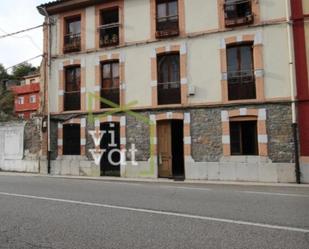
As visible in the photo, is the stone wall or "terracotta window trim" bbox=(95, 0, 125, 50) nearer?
"terracotta window trim" bbox=(95, 0, 125, 50)

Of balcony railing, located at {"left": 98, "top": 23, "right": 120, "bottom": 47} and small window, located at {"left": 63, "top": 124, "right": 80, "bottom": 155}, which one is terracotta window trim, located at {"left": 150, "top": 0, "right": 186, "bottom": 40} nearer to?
balcony railing, located at {"left": 98, "top": 23, "right": 120, "bottom": 47}

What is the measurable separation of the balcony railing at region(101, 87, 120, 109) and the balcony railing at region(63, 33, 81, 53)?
9.57ft

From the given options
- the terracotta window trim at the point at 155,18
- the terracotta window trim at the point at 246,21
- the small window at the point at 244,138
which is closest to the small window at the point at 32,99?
the terracotta window trim at the point at 155,18

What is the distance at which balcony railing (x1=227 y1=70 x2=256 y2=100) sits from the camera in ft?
44.7

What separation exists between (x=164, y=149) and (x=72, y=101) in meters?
5.96

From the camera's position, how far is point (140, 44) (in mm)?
15461

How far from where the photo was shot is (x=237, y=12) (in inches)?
559

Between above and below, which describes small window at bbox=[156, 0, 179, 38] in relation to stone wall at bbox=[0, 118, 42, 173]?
above

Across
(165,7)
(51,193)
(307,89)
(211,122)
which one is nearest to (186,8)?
(165,7)

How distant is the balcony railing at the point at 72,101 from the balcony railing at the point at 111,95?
1.56 metres

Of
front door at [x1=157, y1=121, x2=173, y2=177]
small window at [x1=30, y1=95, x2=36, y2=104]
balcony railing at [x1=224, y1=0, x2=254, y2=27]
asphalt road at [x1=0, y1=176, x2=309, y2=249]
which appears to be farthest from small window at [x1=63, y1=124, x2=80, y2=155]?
small window at [x1=30, y1=95, x2=36, y2=104]

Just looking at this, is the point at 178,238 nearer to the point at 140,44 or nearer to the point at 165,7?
the point at 140,44

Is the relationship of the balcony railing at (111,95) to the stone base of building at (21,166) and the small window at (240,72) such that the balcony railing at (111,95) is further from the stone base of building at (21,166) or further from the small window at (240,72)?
the small window at (240,72)

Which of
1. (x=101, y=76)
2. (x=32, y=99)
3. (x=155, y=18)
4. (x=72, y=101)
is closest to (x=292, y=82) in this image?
(x=155, y=18)
